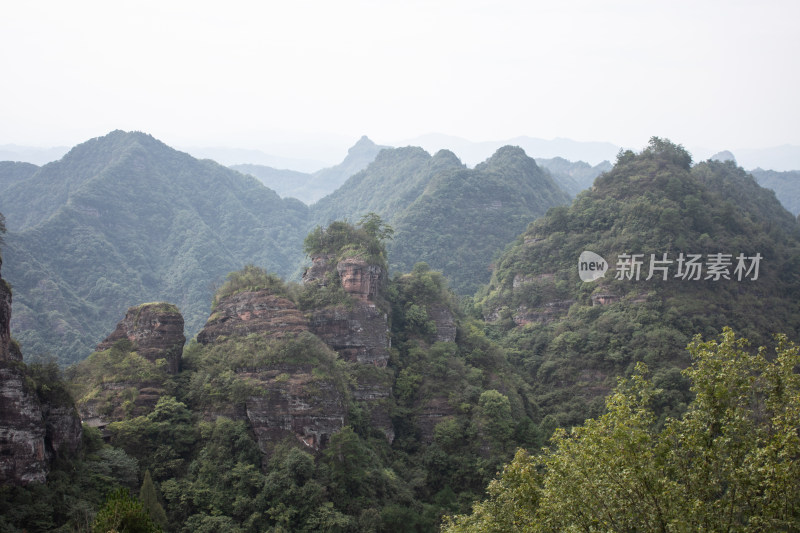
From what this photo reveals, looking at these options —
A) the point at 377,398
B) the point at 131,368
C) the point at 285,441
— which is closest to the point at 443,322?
the point at 377,398

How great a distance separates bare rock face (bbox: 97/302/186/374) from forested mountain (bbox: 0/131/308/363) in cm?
2953

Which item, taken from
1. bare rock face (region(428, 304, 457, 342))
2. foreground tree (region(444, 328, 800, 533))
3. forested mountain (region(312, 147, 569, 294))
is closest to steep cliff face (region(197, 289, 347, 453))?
bare rock face (region(428, 304, 457, 342))

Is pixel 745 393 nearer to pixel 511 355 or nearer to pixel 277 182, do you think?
pixel 511 355

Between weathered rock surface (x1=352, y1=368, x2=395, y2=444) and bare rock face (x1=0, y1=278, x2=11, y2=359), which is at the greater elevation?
bare rock face (x1=0, y1=278, x2=11, y2=359)

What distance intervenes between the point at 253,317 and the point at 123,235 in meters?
63.9

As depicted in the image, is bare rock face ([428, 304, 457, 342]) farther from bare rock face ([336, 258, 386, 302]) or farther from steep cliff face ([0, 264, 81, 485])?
steep cliff face ([0, 264, 81, 485])

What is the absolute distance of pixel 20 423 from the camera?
18.5 metres

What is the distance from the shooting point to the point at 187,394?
1054 inches

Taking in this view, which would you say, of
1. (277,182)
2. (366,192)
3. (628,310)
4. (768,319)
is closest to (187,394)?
(628,310)

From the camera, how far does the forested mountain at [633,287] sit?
129 feet

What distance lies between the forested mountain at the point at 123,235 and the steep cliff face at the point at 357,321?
28.6 metres

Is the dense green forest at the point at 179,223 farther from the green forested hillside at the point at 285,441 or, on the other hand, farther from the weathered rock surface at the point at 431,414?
the weathered rock surface at the point at 431,414

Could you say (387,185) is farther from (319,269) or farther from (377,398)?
(377,398)

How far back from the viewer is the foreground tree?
9156 mm
